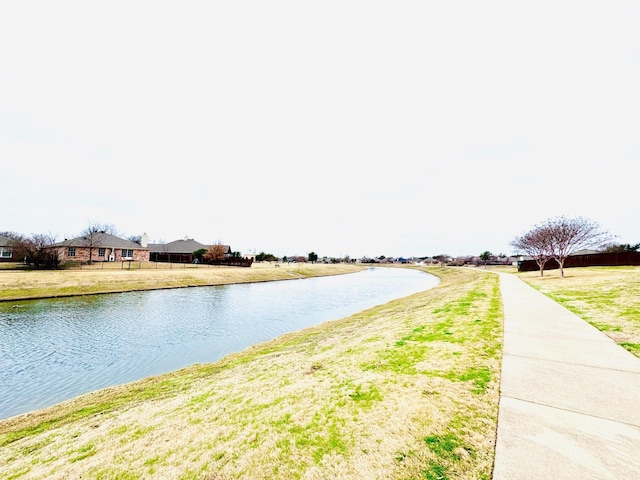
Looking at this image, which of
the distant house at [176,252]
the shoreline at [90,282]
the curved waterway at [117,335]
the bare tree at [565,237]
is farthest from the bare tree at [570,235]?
the distant house at [176,252]

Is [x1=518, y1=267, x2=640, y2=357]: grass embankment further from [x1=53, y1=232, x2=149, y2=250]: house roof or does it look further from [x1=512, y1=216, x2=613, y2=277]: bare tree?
[x1=53, y1=232, x2=149, y2=250]: house roof

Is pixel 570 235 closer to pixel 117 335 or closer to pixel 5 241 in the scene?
pixel 117 335

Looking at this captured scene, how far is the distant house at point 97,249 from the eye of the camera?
55531mm

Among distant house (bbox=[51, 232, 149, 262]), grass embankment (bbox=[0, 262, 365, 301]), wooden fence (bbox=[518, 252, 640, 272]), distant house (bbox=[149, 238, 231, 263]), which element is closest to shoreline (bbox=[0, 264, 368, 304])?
grass embankment (bbox=[0, 262, 365, 301])

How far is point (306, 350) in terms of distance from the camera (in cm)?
1089

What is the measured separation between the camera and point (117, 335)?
16.5 m

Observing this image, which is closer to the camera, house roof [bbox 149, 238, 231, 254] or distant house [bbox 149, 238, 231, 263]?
Result: distant house [bbox 149, 238, 231, 263]

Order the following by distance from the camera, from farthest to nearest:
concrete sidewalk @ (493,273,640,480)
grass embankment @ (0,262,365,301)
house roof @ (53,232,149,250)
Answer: house roof @ (53,232,149,250) → grass embankment @ (0,262,365,301) → concrete sidewalk @ (493,273,640,480)

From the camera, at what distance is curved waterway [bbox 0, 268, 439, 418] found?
10.9 meters

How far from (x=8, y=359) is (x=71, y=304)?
13.9 m

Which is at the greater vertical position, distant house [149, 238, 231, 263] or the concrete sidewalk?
distant house [149, 238, 231, 263]

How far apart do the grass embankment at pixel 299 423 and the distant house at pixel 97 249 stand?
59965 millimetres

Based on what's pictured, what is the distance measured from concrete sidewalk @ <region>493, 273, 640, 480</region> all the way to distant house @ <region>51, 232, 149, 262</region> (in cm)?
6723

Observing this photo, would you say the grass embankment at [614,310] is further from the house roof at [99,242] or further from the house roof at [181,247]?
the house roof at [181,247]
